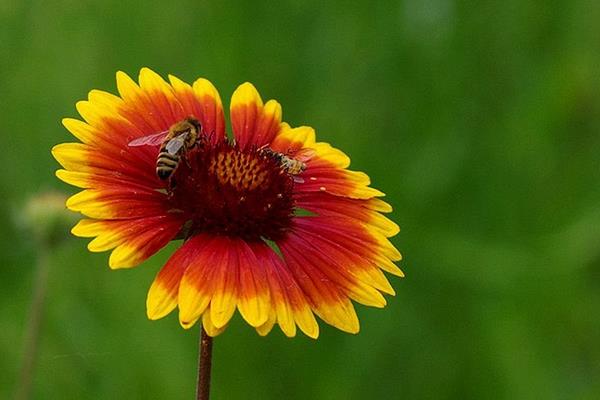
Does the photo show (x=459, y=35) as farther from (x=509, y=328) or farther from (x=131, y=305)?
(x=131, y=305)

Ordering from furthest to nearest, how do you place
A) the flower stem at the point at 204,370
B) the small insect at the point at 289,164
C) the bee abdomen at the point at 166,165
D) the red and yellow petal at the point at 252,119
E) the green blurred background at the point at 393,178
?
the green blurred background at the point at 393,178
the red and yellow petal at the point at 252,119
the small insect at the point at 289,164
the bee abdomen at the point at 166,165
the flower stem at the point at 204,370

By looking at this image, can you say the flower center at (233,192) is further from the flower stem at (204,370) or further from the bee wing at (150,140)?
the flower stem at (204,370)

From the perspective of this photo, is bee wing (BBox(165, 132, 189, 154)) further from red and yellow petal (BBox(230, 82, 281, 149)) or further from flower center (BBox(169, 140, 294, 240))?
red and yellow petal (BBox(230, 82, 281, 149))

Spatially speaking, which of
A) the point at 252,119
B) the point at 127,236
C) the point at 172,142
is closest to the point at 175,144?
the point at 172,142

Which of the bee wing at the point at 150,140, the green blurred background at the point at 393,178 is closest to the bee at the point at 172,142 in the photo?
the bee wing at the point at 150,140

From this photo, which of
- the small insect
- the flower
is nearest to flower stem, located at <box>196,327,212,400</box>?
the flower

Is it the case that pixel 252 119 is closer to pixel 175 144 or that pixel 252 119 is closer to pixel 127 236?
pixel 175 144
